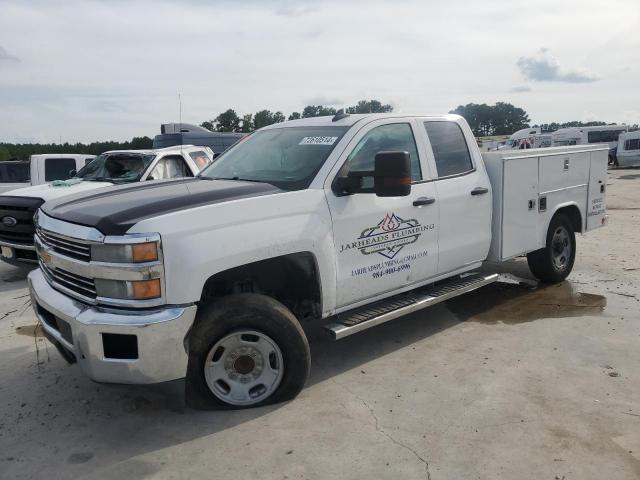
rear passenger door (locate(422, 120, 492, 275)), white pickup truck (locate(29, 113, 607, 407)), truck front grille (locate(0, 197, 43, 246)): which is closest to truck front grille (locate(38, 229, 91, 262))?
white pickup truck (locate(29, 113, 607, 407))

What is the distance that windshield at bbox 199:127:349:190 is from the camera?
13.9 feet

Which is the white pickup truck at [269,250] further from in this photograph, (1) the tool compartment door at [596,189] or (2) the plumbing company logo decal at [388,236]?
(1) the tool compartment door at [596,189]

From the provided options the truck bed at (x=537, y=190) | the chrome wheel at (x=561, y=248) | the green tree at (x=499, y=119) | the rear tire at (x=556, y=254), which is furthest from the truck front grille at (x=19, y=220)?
the green tree at (x=499, y=119)

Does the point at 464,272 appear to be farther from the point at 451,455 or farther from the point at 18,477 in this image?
the point at 18,477

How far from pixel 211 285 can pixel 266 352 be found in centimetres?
58

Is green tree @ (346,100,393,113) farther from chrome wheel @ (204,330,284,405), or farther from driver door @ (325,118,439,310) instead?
chrome wheel @ (204,330,284,405)

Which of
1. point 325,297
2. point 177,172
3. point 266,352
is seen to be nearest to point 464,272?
point 325,297

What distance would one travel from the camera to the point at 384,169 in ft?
12.8

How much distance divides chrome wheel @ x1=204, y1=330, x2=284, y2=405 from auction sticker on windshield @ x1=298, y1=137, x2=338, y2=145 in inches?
63.1

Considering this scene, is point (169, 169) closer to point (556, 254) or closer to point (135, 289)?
point (556, 254)

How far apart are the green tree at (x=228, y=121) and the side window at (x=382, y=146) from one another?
1205 inches

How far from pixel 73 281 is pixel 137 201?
0.66 metres

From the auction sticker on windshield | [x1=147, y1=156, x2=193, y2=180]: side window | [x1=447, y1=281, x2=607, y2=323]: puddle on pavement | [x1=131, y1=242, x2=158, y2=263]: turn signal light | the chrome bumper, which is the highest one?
the auction sticker on windshield

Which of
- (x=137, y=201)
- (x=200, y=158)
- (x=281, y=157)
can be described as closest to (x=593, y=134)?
(x=200, y=158)
